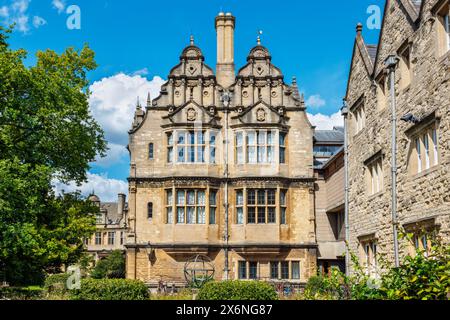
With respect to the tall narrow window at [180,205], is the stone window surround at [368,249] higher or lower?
lower

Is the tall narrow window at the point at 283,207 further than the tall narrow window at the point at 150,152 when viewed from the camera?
No

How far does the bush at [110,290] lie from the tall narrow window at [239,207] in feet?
42.8

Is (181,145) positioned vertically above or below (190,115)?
below

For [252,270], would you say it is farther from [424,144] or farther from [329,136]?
[424,144]

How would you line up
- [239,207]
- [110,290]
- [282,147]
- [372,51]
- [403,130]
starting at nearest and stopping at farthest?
[403,130], [110,290], [372,51], [239,207], [282,147]

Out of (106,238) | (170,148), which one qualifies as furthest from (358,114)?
(106,238)

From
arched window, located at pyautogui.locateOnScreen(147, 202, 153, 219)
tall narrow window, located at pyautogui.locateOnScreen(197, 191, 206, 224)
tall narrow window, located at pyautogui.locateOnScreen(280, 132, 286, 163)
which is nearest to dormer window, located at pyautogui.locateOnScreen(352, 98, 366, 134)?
tall narrow window, located at pyautogui.locateOnScreen(280, 132, 286, 163)

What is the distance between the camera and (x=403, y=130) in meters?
16.6

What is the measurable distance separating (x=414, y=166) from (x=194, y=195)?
18278 millimetres

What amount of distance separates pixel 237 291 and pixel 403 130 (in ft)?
24.2

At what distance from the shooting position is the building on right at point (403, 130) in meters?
13.9

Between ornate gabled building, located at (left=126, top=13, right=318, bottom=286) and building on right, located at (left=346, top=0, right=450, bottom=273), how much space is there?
10.0m

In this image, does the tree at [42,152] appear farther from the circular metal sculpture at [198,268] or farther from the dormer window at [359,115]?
the dormer window at [359,115]

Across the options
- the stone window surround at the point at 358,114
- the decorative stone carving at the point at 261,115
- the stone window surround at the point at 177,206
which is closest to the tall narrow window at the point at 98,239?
the stone window surround at the point at 177,206
